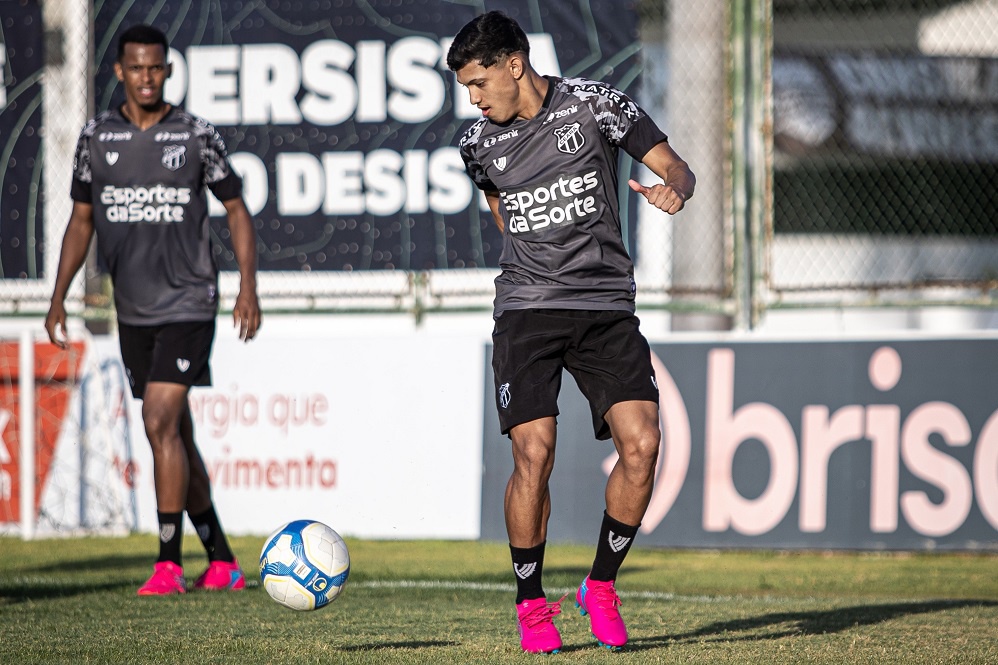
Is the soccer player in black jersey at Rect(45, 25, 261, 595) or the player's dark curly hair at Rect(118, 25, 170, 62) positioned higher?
the player's dark curly hair at Rect(118, 25, 170, 62)

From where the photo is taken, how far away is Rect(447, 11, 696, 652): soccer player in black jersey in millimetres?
4180

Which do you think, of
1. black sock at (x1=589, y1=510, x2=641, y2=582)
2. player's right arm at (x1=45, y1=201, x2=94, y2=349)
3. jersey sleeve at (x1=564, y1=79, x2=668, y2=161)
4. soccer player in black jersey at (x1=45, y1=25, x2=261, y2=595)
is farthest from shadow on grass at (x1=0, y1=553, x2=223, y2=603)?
jersey sleeve at (x1=564, y1=79, x2=668, y2=161)

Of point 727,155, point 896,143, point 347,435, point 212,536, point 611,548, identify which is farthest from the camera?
point 896,143

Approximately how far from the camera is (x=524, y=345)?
4.27 meters

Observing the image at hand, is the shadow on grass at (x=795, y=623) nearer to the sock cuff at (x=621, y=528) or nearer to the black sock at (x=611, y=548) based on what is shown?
the black sock at (x=611, y=548)

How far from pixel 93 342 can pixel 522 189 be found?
5.49 metres

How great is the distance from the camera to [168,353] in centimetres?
581

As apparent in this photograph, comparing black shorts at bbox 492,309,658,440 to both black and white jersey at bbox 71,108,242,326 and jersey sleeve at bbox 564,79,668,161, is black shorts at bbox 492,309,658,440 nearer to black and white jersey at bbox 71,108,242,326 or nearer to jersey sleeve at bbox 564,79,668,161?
jersey sleeve at bbox 564,79,668,161

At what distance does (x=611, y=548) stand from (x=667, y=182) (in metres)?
1.21

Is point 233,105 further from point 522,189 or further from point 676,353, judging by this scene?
point 522,189

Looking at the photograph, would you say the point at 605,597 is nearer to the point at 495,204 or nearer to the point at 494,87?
the point at 495,204

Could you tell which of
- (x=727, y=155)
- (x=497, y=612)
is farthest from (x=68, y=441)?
(x=727, y=155)

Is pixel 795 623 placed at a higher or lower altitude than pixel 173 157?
lower

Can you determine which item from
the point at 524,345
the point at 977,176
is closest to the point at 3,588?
the point at 524,345
